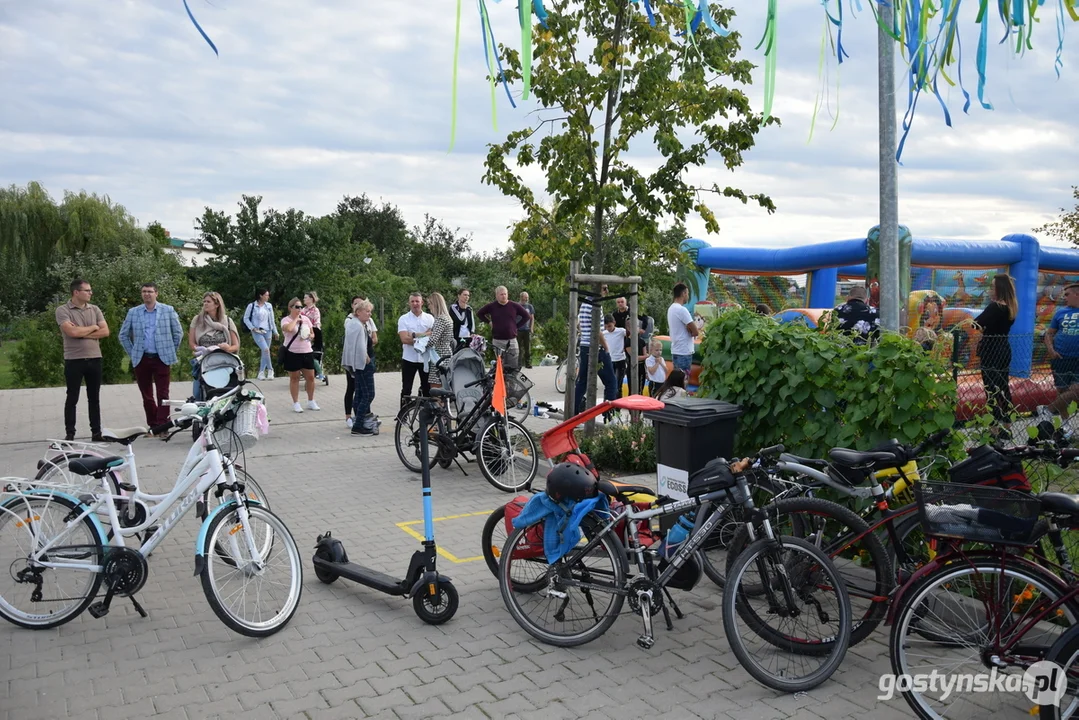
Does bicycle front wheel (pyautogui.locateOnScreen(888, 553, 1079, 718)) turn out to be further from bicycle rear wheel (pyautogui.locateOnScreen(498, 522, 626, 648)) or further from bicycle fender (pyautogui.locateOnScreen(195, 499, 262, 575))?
bicycle fender (pyautogui.locateOnScreen(195, 499, 262, 575))

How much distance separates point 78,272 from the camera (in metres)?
31.6

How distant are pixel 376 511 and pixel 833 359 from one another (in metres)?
4.08

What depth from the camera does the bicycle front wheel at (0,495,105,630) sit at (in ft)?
14.9

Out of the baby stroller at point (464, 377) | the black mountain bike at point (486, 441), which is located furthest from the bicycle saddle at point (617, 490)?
the baby stroller at point (464, 377)

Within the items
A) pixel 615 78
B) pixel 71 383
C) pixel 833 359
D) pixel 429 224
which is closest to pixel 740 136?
pixel 615 78

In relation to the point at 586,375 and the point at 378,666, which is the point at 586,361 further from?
the point at 378,666

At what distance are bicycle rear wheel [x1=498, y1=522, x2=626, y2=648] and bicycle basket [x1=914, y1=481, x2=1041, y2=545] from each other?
1.48m

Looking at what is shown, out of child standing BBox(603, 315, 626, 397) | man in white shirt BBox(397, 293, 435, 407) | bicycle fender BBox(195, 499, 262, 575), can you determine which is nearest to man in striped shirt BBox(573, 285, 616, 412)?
child standing BBox(603, 315, 626, 397)

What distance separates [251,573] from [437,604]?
1.05m

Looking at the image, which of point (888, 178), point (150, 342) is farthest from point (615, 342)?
point (888, 178)

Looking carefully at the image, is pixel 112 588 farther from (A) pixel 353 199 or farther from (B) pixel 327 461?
(A) pixel 353 199

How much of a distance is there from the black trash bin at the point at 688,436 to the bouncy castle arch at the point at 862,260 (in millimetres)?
10318

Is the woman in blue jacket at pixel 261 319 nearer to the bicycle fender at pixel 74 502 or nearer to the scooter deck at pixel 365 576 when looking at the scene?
the scooter deck at pixel 365 576

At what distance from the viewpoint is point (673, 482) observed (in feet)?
18.0
